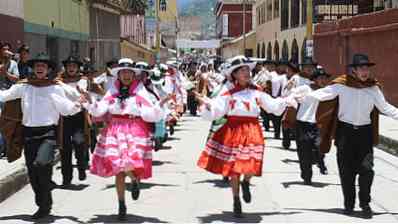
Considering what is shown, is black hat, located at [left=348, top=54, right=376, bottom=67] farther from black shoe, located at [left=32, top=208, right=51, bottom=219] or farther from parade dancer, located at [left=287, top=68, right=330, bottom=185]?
black shoe, located at [left=32, top=208, right=51, bottom=219]

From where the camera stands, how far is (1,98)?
28.7 ft

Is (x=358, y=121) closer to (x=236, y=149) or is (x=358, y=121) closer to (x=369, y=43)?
(x=236, y=149)

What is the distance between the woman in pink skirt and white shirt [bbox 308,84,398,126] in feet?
6.94

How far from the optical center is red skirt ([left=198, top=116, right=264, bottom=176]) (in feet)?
27.5

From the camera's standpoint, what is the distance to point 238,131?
8.52 m

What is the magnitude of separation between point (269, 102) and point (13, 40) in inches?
601

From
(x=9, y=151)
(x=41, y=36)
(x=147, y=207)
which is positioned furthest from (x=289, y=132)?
(x=41, y=36)

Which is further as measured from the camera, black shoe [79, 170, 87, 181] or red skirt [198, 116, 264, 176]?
black shoe [79, 170, 87, 181]

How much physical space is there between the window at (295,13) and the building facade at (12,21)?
83.8ft

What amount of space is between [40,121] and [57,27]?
71.9 feet

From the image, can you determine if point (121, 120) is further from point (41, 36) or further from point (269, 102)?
point (41, 36)

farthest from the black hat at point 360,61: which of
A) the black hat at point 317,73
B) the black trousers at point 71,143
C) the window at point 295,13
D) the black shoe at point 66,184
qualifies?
the window at point 295,13

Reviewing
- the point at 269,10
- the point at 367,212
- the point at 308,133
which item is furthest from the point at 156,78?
the point at 269,10

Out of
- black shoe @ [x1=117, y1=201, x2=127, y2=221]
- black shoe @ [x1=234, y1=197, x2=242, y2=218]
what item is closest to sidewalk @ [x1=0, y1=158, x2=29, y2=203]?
black shoe @ [x1=117, y1=201, x2=127, y2=221]
